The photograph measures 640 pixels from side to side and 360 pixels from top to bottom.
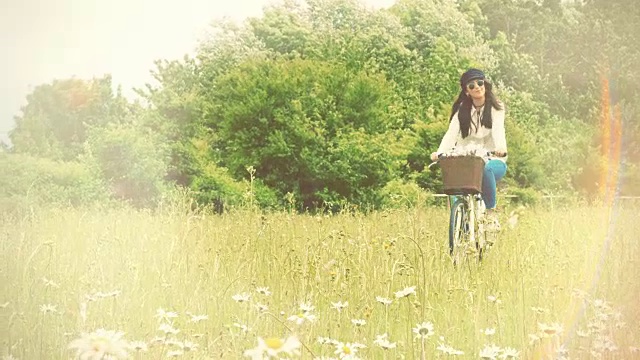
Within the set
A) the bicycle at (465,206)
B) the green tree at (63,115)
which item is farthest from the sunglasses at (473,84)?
the green tree at (63,115)

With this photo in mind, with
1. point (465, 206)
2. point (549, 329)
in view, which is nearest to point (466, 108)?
point (465, 206)

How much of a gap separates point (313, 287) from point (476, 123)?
795mm

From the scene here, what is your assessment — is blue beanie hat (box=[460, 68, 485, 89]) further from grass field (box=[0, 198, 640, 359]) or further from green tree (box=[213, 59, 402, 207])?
grass field (box=[0, 198, 640, 359])

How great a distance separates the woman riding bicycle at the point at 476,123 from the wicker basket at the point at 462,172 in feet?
0.09

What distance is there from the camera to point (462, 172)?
2.37 metres

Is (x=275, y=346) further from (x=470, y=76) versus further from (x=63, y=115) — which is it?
(x=63, y=115)

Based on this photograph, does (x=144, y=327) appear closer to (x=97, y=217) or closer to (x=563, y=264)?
(x=97, y=217)

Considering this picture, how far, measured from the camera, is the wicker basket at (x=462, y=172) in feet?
7.70

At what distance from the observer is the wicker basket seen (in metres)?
2.35

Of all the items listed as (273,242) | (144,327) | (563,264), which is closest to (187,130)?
(273,242)

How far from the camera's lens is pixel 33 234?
2291mm

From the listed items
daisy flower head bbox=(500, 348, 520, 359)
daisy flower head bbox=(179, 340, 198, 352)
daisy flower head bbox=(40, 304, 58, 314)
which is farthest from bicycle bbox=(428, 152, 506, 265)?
daisy flower head bbox=(40, 304, 58, 314)

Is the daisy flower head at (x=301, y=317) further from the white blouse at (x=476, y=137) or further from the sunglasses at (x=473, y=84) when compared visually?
the sunglasses at (x=473, y=84)

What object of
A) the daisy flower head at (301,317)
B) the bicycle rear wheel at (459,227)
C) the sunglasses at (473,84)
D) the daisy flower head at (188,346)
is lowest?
the daisy flower head at (188,346)
